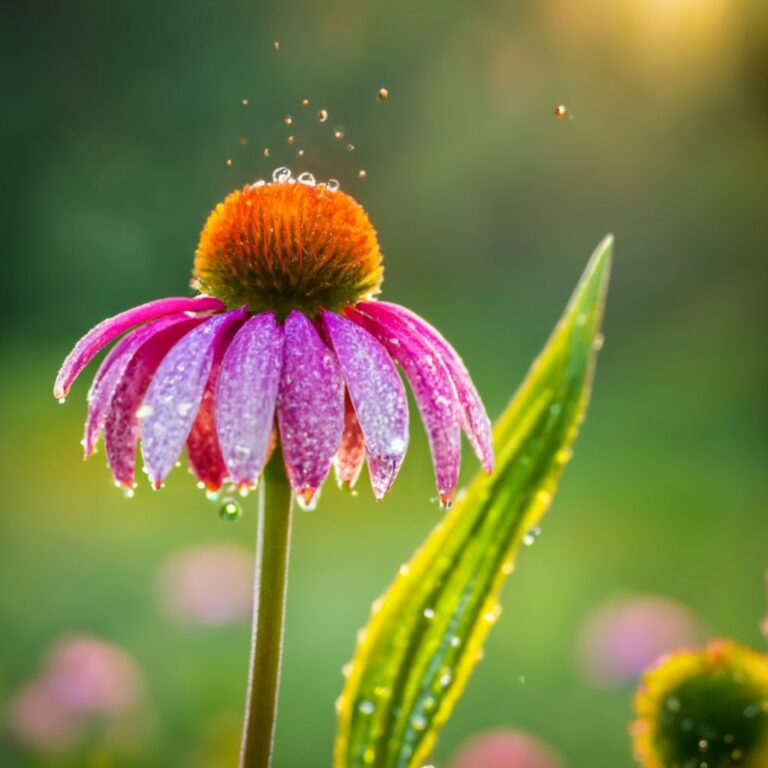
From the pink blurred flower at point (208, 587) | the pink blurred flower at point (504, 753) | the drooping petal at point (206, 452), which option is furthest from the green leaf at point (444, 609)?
the pink blurred flower at point (208, 587)

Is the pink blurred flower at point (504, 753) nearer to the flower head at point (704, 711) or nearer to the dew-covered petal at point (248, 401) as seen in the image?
the flower head at point (704, 711)

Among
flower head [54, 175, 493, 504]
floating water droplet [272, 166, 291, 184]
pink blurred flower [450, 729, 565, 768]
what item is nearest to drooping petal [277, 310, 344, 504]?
flower head [54, 175, 493, 504]

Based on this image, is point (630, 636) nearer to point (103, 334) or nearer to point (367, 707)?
point (367, 707)

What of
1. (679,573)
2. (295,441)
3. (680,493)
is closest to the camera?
(295,441)

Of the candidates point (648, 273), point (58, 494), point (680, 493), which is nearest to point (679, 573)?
point (680, 493)

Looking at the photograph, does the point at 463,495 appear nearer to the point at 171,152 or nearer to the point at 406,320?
the point at 406,320

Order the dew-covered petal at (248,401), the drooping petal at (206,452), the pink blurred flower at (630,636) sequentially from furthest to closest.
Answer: the pink blurred flower at (630,636), the drooping petal at (206,452), the dew-covered petal at (248,401)

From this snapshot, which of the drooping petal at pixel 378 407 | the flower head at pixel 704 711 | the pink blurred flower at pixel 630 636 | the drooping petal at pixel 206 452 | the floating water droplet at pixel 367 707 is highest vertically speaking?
the pink blurred flower at pixel 630 636

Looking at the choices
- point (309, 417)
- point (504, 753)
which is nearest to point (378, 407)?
point (309, 417)
